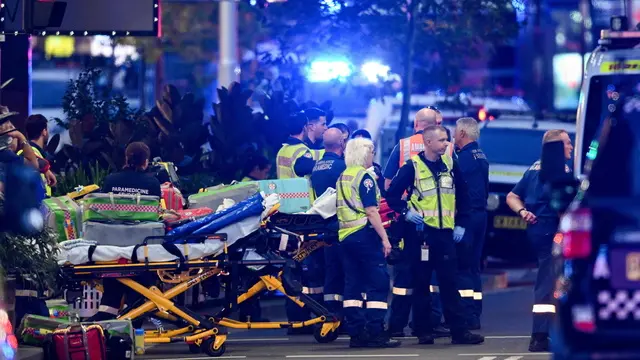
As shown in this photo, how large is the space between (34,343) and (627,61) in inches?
200

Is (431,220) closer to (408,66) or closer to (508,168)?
(508,168)

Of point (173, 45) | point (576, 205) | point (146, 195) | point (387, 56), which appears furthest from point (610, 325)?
point (173, 45)

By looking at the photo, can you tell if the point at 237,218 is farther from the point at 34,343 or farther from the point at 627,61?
the point at 627,61

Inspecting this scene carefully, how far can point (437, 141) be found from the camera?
550 inches

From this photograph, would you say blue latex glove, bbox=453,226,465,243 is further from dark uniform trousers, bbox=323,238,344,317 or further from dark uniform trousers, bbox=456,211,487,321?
dark uniform trousers, bbox=323,238,344,317

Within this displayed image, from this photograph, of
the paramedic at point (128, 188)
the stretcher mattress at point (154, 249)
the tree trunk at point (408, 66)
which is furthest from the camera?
the tree trunk at point (408, 66)

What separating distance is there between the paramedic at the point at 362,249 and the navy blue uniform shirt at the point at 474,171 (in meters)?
1.35

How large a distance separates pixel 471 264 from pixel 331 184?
1402 millimetres

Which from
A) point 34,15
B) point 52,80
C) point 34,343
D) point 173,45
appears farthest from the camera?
point 52,80

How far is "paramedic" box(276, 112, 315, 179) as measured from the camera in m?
16.1

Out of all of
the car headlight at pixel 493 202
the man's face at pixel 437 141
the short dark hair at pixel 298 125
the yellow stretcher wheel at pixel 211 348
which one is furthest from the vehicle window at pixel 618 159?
the car headlight at pixel 493 202

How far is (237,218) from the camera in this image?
13609 millimetres

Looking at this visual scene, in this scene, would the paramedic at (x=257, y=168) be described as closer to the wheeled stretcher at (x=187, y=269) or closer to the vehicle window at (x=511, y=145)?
the wheeled stretcher at (x=187, y=269)

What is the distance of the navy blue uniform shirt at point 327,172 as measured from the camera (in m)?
15.0
